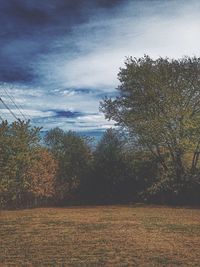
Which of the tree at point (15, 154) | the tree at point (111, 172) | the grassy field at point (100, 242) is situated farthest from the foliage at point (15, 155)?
the tree at point (111, 172)

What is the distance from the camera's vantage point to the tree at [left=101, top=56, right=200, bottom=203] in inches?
1639

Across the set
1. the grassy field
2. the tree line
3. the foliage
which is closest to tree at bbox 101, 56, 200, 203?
the tree line

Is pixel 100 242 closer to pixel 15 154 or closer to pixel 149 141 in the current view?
pixel 15 154

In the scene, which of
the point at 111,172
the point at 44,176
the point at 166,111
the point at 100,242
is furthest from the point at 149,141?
the point at 100,242

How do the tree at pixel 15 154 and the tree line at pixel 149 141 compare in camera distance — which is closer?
the tree at pixel 15 154

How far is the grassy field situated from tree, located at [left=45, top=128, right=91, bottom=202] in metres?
26.8

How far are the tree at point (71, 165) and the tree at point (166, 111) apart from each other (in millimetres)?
11503

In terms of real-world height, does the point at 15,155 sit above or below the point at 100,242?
above

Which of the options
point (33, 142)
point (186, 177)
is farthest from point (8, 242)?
point (186, 177)

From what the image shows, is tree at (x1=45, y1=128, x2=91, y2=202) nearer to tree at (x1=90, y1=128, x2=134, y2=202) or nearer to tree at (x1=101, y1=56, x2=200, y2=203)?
tree at (x1=90, y1=128, x2=134, y2=202)

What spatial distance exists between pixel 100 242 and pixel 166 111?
25616 millimetres

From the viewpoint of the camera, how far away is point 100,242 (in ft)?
60.6

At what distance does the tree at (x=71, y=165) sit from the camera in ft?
179

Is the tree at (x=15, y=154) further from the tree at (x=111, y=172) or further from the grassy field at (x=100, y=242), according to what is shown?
the tree at (x=111, y=172)
